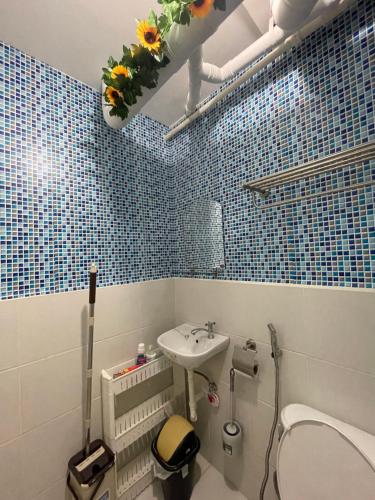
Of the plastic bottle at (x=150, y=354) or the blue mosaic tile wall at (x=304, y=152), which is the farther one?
the plastic bottle at (x=150, y=354)

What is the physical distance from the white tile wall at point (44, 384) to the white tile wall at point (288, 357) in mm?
706

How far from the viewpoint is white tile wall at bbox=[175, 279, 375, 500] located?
2.86 feet

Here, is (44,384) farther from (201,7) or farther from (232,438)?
(201,7)

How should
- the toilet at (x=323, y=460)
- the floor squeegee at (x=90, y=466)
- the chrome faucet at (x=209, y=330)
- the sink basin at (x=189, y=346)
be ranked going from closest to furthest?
1. the toilet at (x=323, y=460)
2. the floor squeegee at (x=90, y=466)
3. the sink basin at (x=189, y=346)
4. the chrome faucet at (x=209, y=330)

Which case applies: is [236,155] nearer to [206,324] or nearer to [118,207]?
[118,207]

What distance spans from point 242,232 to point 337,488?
1.13 metres

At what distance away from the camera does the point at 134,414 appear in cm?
129

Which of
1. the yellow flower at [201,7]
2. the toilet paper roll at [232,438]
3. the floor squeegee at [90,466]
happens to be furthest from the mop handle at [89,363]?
the yellow flower at [201,7]

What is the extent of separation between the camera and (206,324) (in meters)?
1.43

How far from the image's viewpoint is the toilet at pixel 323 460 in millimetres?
727

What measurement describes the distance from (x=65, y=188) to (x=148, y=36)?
2.75ft

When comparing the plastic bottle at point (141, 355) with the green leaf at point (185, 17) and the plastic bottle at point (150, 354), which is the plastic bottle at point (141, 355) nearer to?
the plastic bottle at point (150, 354)

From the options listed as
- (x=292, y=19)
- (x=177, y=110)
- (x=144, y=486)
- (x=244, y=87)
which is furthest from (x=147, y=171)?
(x=144, y=486)

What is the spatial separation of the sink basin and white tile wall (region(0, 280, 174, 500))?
36 cm
